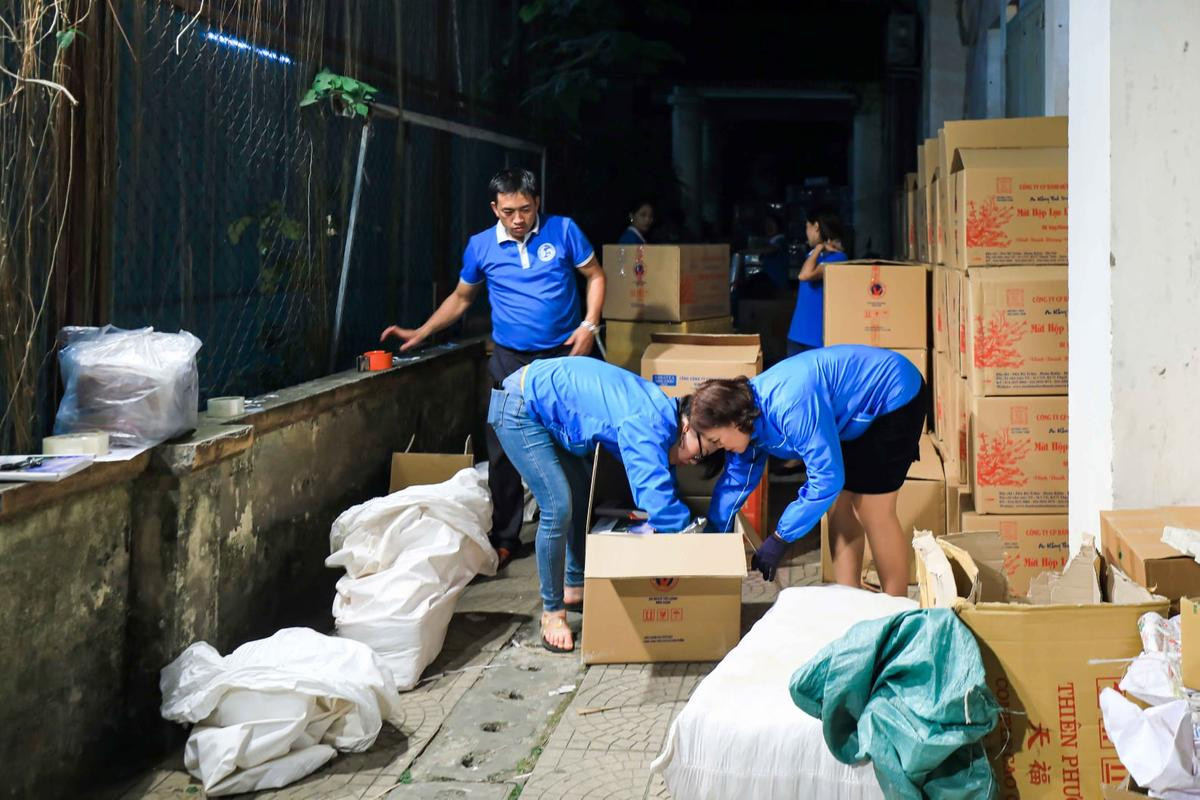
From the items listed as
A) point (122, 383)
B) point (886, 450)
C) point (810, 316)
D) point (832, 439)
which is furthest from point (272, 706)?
point (810, 316)

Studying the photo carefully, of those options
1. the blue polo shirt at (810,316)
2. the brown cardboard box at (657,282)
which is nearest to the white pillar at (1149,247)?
the brown cardboard box at (657,282)

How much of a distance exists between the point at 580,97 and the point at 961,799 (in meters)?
6.87

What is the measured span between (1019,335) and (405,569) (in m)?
2.42

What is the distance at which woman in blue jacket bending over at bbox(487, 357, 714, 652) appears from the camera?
3.98 m

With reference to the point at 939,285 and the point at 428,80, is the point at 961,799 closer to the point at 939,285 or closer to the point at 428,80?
the point at 939,285

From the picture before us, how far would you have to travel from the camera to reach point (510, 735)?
12.9 feet

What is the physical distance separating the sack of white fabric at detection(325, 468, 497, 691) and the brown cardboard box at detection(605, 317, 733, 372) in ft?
7.39

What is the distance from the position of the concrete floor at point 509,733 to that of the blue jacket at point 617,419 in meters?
0.63

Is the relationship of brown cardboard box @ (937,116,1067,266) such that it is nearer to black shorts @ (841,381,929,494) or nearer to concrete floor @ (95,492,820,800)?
black shorts @ (841,381,929,494)

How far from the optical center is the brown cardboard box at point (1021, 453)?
4816 mm

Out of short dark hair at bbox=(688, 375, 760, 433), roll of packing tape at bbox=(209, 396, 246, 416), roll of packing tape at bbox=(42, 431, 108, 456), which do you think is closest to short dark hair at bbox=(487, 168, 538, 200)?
roll of packing tape at bbox=(209, 396, 246, 416)

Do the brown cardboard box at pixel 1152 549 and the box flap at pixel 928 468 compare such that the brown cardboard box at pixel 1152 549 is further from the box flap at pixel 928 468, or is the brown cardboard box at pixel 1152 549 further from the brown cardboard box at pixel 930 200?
the brown cardboard box at pixel 930 200

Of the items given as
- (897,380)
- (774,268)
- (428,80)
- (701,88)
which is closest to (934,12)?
(774,268)

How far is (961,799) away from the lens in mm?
2619
